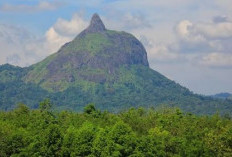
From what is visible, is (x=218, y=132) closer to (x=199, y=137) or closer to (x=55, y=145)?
(x=199, y=137)

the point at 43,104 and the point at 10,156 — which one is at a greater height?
the point at 43,104

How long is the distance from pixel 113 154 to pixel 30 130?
1127 inches

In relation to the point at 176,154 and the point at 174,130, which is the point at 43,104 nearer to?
the point at 174,130

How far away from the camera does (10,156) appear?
351 feet

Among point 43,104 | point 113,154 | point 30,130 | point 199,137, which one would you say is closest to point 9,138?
point 30,130

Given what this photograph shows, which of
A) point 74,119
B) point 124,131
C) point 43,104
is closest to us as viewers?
point 124,131

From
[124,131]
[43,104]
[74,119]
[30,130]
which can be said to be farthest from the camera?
[43,104]

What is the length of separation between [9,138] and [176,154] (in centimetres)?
3912

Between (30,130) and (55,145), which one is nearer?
(55,145)

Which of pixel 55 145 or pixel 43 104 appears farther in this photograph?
pixel 43 104

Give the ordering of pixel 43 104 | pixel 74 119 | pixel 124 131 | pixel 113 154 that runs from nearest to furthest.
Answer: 1. pixel 113 154
2. pixel 124 131
3. pixel 74 119
4. pixel 43 104

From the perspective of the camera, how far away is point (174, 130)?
140m

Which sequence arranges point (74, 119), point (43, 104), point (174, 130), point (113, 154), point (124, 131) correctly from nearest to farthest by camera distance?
1. point (113, 154)
2. point (124, 131)
3. point (174, 130)
4. point (74, 119)
5. point (43, 104)

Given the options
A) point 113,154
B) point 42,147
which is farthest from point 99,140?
point 42,147
